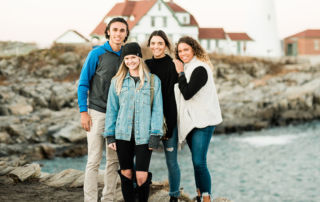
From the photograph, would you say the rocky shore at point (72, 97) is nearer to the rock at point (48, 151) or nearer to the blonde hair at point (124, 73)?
the rock at point (48, 151)

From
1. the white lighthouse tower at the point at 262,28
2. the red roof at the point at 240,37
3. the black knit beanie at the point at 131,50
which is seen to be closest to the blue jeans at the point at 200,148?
the black knit beanie at the point at 131,50

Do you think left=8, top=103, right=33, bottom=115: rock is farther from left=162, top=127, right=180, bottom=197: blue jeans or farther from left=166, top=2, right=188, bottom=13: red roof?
left=166, top=2, right=188, bottom=13: red roof

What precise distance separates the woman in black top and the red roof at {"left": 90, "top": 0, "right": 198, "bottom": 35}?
2859cm

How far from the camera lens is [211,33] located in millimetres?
35094

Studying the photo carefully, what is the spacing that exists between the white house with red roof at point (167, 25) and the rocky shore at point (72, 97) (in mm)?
4726

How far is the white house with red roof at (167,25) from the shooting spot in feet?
104

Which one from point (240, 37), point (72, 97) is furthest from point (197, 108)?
point (240, 37)

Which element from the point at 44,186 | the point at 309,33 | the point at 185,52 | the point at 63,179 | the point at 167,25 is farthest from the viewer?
the point at 309,33

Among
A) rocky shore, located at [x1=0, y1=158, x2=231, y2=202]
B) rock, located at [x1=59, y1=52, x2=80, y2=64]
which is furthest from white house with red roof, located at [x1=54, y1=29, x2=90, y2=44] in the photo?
rocky shore, located at [x1=0, y1=158, x2=231, y2=202]

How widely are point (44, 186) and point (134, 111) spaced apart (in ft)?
8.38

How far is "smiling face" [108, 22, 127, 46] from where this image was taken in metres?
3.55

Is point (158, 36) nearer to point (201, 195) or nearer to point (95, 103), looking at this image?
point (95, 103)

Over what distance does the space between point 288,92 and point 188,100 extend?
2226 cm

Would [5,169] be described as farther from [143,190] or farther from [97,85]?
[143,190]
